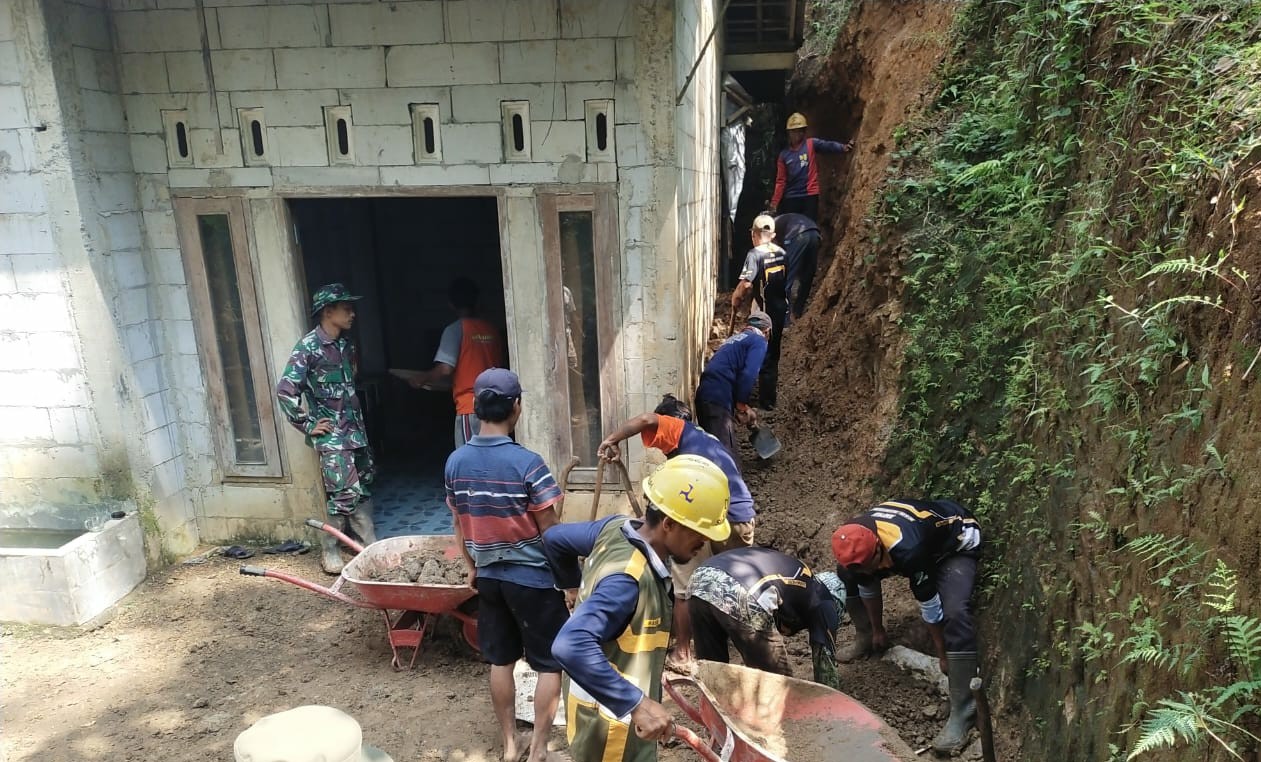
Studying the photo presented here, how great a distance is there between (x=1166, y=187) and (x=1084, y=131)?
1.12 m

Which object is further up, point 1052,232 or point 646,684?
point 1052,232

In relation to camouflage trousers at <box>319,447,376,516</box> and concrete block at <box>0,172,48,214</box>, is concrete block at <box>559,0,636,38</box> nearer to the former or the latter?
camouflage trousers at <box>319,447,376,516</box>

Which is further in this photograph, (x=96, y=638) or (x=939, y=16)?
(x=939, y=16)

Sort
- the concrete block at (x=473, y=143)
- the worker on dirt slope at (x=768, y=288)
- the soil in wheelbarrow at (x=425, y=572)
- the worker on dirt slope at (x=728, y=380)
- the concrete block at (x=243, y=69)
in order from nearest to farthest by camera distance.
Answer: the soil in wheelbarrow at (x=425, y=572), the concrete block at (x=473, y=143), the concrete block at (x=243, y=69), the worker on dirt slope at (x=728, y=380), the worker on dirt slope at (x=768, y=288)

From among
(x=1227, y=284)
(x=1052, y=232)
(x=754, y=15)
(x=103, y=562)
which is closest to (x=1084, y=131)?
(x=1052, y=232)

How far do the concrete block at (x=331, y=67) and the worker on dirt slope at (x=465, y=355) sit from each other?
1.55m

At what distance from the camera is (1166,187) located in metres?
3.14

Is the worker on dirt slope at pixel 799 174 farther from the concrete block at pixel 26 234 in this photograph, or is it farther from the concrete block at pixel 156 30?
the concrete block at pixel 26 234

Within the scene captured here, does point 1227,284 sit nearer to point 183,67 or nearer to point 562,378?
point 562,378

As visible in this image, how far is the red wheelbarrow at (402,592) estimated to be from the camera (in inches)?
172

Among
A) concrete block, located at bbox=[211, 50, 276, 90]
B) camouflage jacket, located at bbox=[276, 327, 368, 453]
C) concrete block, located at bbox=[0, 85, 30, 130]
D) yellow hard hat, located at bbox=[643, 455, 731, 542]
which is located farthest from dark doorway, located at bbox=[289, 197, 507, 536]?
yellow hard hat, located at bbox=[643, 455, 731, 542]

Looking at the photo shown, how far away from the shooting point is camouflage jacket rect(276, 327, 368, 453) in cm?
538

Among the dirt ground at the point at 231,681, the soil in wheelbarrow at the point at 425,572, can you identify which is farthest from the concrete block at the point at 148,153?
the soil in wheelbarrow at the point at 425,572

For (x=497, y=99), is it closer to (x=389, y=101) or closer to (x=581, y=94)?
(x=581, y=94)
